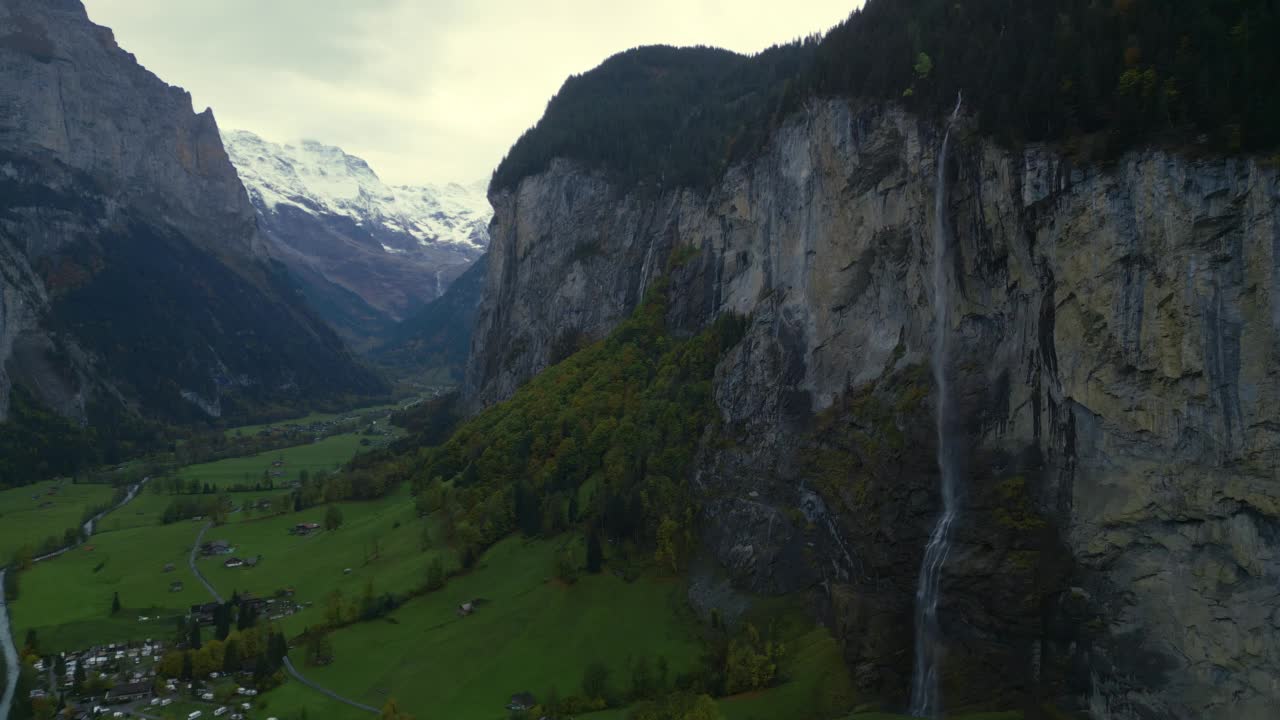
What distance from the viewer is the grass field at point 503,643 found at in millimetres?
66000

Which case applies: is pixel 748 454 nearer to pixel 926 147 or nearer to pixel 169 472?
pixel 926 147

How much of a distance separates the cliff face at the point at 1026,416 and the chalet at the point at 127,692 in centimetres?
5150

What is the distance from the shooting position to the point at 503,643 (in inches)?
2864

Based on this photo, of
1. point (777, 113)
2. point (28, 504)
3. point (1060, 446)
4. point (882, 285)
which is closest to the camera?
point (1060, 446)

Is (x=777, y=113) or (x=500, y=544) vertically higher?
(x=777, y=113)

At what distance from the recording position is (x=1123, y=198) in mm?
43750

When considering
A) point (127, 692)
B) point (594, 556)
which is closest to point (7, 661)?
point (127, 692)

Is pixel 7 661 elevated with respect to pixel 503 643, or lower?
lower

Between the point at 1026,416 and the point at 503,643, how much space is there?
156ft

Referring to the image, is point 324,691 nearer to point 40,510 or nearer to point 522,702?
point 522,702

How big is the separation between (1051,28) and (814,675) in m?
46.4

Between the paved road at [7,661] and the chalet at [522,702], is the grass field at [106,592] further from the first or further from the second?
the chalet at [522,702]

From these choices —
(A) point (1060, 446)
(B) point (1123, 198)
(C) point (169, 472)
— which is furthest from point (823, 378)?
(C) point (169, 472)

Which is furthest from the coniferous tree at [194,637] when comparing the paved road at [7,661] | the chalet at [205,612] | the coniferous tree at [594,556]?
the coniferous tree at [594,556]
